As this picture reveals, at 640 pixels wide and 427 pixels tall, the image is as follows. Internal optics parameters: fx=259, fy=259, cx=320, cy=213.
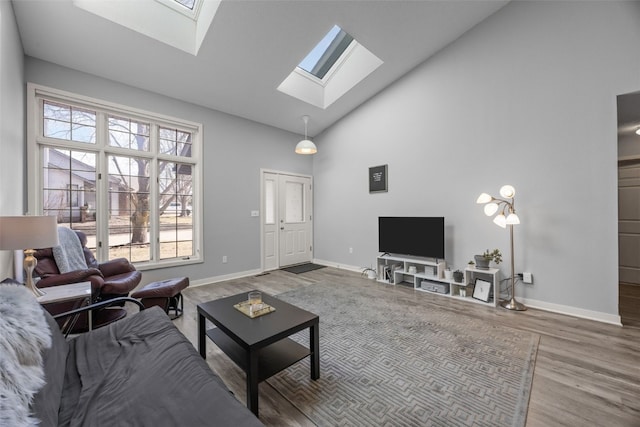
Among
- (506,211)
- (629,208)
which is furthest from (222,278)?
(629,208)

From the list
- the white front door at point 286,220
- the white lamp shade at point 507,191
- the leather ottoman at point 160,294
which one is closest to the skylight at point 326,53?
the white front door at point 286,220

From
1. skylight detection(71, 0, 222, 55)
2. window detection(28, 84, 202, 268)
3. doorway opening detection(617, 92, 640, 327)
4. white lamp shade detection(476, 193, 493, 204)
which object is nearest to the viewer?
skylight detection(71, 0, 222, 55)

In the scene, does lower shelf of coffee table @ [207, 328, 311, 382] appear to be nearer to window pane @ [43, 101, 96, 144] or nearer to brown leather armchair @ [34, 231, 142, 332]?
brown leather armchair @ [34, 231, 142, 332]

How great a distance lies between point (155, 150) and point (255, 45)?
2.13 meters

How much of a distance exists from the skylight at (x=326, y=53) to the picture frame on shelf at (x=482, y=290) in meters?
4.03

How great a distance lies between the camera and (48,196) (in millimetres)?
3113

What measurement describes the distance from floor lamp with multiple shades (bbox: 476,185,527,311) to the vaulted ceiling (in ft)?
7.76

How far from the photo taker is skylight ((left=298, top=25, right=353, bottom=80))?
3998 mm

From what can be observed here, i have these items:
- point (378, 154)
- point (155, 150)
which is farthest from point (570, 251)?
point (155, 150)

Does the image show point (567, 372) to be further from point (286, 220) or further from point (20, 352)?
point (286, 220)

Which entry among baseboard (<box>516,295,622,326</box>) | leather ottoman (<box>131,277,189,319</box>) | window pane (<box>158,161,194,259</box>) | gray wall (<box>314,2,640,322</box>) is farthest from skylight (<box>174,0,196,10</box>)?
baseboard (<box>516,295,622,326</box>)

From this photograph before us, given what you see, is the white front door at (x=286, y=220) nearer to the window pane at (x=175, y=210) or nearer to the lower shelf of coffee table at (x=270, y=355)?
the window pane at (x=175, y=210)

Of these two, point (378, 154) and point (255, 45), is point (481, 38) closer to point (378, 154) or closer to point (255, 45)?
point (378, 154)

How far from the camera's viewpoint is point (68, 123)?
324 cm
